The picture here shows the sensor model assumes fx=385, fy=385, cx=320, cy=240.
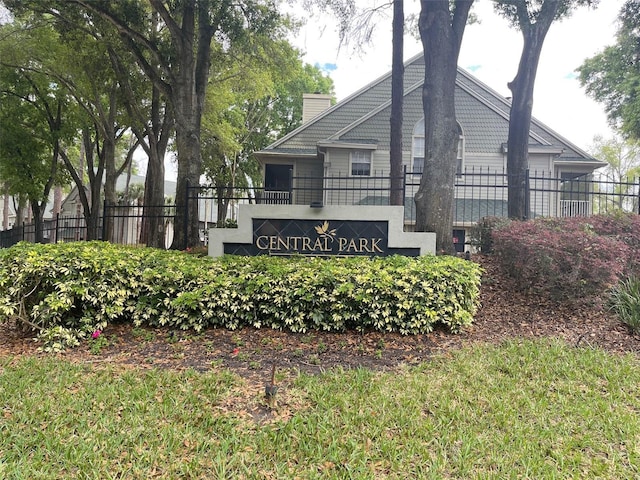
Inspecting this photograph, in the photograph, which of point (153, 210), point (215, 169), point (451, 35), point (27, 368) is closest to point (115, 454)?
point (27, 368)

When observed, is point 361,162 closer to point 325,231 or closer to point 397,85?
point 397,85

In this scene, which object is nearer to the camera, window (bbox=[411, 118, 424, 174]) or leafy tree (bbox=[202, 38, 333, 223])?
leafy tree (bbox=[202, 38, 333, 223])

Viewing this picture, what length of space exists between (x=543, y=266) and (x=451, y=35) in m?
4.28

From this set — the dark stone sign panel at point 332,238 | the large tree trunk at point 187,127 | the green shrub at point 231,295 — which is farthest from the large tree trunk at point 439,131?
the large tree trunk at point 187,127

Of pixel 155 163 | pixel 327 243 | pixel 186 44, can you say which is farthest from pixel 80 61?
pixel 327 243

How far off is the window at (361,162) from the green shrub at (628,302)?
10229mm

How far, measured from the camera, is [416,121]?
14.8 meters

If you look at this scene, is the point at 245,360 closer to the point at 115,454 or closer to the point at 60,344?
the point at 115,454

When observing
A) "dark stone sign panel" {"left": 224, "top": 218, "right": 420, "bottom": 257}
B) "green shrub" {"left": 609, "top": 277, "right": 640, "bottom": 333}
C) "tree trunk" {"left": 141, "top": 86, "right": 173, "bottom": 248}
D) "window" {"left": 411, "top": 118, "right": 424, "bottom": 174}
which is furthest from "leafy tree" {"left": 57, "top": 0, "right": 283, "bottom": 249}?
"green shrub" {"left": 609, "top": 277, "right": 640, "bottom": 333}

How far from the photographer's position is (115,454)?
2490 millimetres

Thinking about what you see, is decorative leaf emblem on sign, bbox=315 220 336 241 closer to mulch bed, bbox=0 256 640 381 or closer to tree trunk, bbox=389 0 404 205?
mulch bed, bbox=0 256 640 381

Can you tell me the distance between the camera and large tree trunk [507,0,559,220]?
858cm

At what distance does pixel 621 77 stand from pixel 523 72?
13.4m

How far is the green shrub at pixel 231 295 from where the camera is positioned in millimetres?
4473
